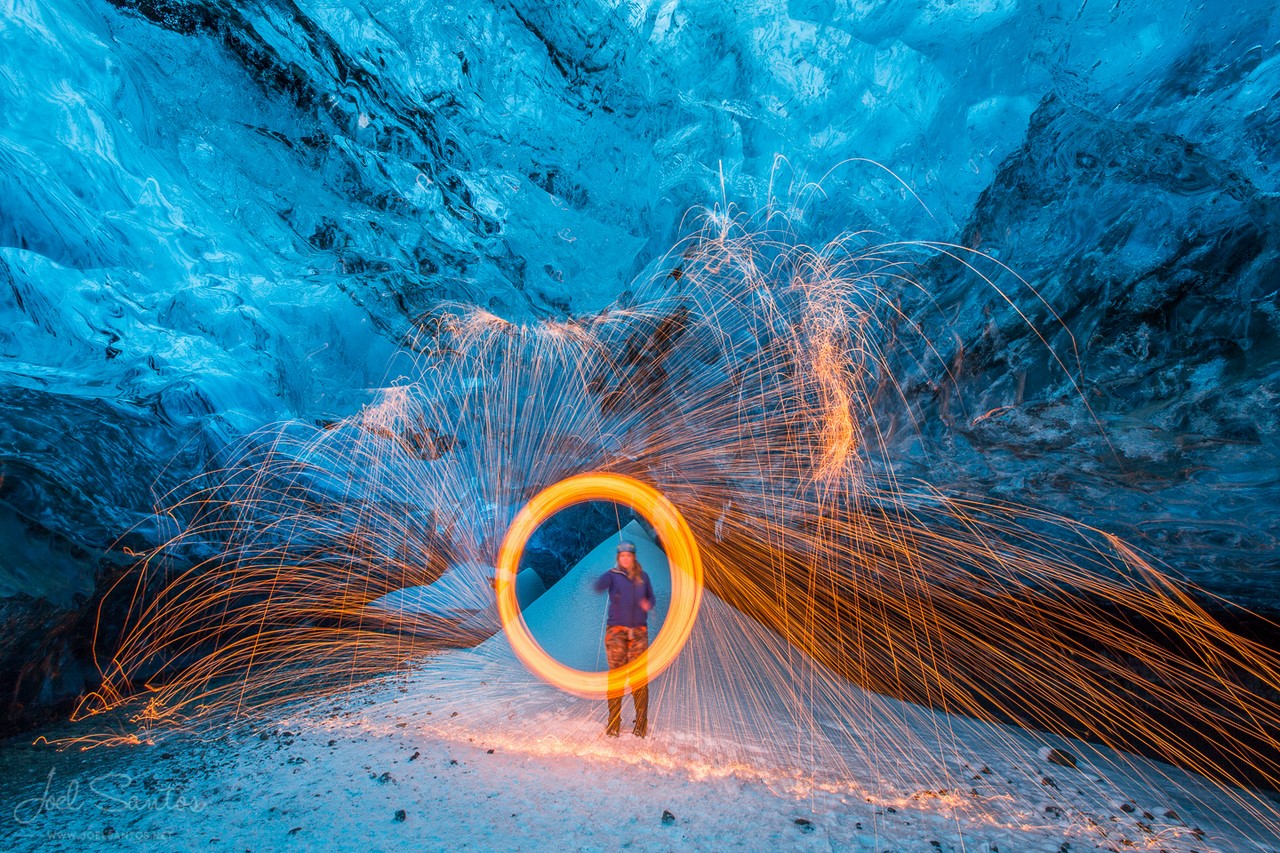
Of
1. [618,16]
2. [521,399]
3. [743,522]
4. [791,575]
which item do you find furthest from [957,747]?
[618,16]

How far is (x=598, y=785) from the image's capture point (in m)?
3.39

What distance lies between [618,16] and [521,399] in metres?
7.62

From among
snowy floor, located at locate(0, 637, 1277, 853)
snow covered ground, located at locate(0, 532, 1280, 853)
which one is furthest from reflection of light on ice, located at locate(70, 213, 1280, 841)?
snowy floor, located at locate(0, 637, 1277, 853)

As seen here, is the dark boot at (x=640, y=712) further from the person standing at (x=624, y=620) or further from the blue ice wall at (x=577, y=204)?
the blue ice wall at (x=577, y=204)

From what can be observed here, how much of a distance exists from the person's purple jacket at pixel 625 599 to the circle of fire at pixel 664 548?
1239 mm

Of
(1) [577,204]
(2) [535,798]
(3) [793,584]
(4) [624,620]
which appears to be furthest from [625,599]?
(1) [577,204]

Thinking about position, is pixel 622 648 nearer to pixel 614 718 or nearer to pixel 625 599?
pixel 625 599

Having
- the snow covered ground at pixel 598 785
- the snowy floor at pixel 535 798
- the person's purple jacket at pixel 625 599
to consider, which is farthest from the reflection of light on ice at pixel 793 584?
the person's purple jacket at pixel 625 599

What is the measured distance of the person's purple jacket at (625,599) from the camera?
4.39 m

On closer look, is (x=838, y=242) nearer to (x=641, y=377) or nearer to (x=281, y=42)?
(x=641, y=377)

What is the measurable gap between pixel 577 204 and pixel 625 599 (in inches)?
331

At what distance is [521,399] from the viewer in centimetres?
A: 1155

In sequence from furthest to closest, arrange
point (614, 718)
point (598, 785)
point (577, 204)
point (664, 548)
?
Result: point (577, 204) < point (664, 548) < point (614, 718) < point (598, 785)

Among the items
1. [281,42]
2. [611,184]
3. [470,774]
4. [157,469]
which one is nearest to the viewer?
[470,774]
